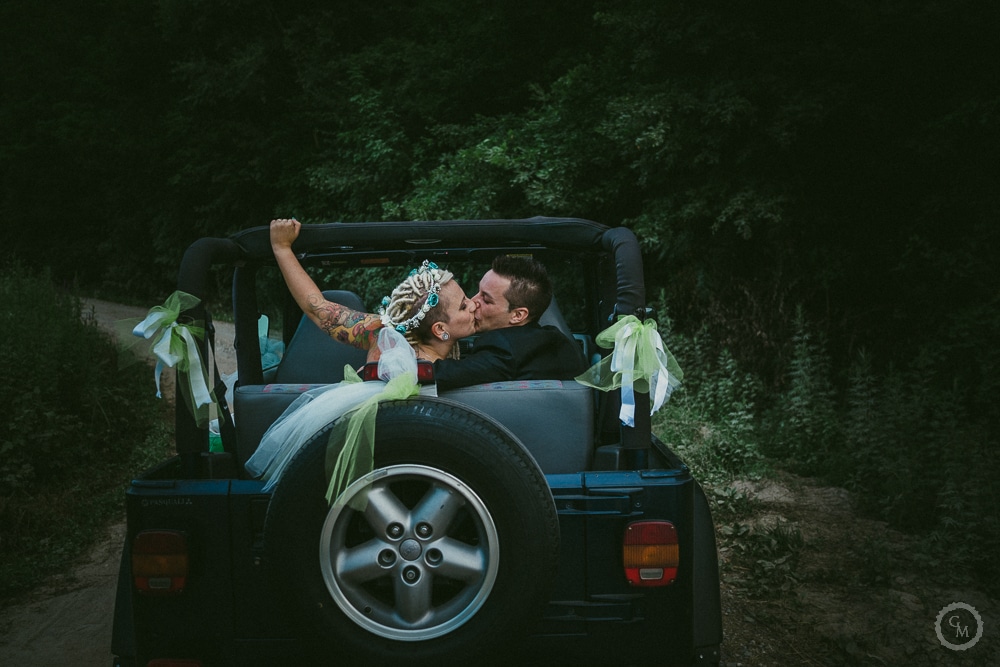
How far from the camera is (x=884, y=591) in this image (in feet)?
14.1

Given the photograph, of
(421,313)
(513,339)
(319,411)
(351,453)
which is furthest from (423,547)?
(513,339)

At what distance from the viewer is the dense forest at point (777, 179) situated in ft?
23.5

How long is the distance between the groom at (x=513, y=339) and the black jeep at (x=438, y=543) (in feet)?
0.55

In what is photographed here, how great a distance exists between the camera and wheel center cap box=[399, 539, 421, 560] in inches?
84.4

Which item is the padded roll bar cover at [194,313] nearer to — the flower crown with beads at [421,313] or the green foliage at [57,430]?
the flower crown with beads at [421,313]

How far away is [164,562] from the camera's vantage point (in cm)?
238

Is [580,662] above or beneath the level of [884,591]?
above

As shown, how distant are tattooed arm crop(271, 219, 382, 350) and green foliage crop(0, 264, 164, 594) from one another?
3.37m

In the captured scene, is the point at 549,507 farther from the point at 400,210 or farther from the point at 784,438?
the point at 400,210

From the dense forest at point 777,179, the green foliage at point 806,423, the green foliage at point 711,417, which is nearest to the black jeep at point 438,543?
the dense forest at point 777,179

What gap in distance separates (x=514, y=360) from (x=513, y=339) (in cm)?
10

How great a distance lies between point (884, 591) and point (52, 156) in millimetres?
31764

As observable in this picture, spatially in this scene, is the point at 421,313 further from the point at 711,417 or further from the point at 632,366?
the point at 711,417

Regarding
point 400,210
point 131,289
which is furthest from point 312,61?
point 131,289
